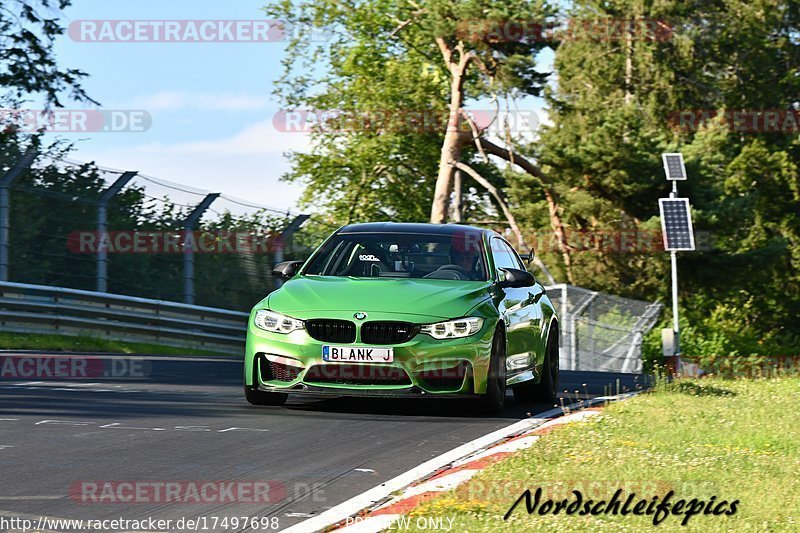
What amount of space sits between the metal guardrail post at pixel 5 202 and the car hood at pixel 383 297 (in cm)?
1053

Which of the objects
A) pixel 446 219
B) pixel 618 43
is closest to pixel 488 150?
pixel 446 219

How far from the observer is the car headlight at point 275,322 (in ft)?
34.4

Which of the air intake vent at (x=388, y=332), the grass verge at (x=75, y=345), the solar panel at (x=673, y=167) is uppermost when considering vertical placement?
the solar panel at (x=673, y=167)

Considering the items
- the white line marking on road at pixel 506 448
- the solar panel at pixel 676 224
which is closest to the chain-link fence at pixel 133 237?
the solar panel at pixel 676 224

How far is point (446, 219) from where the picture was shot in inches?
1610

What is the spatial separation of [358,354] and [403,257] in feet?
5.49

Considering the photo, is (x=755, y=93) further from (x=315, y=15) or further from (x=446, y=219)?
(x=446, y=219)

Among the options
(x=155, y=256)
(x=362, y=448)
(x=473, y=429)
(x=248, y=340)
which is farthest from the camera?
(x=155, y=256)

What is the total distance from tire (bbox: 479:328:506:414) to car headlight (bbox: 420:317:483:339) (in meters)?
0.31

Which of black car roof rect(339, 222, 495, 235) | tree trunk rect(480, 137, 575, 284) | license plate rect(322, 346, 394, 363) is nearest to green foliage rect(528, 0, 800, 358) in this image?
tree trunk rect(480, 137, 575, 284)

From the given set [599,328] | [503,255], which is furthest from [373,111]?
[503,255]

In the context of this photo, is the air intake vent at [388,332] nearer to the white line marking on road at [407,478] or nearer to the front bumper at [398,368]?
the front bumper at [398,368]

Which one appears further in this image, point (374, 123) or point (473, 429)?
point (374, 123)

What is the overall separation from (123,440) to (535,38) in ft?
98.5
